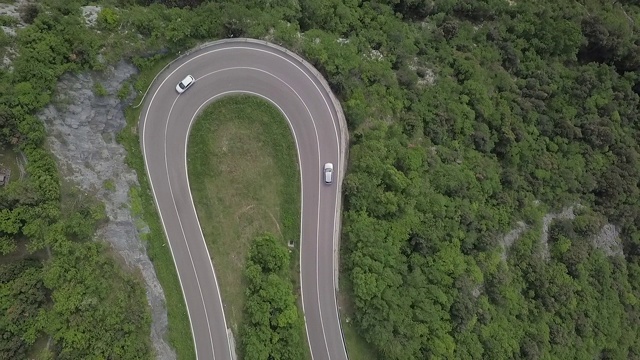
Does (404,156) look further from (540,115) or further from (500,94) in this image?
(540,115)

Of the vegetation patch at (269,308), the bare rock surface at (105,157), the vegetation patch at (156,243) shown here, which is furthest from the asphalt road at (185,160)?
the vegetation patch at (269,308)

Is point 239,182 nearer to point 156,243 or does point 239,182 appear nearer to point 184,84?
point 156,243

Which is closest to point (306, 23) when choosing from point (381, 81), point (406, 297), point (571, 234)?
point (381, 81)

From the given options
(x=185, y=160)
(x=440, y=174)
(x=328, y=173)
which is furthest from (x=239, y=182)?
(x=440, y=174)

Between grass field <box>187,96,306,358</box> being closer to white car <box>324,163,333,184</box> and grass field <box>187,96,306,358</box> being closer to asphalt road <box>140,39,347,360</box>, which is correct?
asphalt road <box>140,39,347,360</box>

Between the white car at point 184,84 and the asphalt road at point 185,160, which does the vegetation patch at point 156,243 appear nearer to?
the asphalt road at point 185,160

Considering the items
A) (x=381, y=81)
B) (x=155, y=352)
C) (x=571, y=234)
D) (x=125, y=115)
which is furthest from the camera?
(x=571, y=234)
